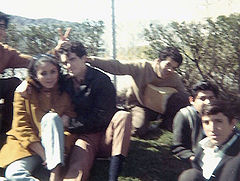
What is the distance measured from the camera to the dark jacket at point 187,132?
11.9 ft

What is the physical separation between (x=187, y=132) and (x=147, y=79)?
1300 millimetres

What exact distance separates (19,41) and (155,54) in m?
2.06

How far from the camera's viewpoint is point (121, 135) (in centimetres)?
371

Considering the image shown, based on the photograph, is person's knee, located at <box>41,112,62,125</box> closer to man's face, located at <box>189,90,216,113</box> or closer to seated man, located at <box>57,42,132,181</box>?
seated man, located at <box>57,42,132,181</box>

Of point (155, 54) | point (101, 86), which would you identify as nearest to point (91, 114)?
point (101, 86)

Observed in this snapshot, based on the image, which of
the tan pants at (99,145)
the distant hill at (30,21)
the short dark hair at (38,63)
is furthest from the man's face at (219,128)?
the distant hill at (30,21)

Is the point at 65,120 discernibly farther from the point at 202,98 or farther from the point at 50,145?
the point at 202,98

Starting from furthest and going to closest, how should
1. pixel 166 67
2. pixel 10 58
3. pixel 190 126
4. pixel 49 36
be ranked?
pixel 49 36, pixel 166 67, pixel 10 58, pixel 190 126

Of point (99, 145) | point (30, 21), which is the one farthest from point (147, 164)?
point (30, 21)

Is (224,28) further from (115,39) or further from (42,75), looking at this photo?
(42,75)

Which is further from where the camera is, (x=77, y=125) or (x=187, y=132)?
(x=77, y=125)

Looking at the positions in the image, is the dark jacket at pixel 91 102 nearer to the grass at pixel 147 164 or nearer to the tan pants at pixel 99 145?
the tan pants at pixel 99 145

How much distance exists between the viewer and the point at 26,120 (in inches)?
149

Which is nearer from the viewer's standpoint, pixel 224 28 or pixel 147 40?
pixel 224 28
